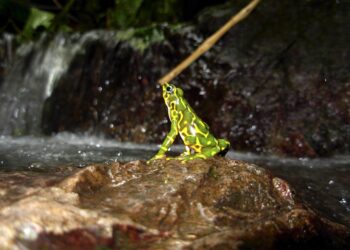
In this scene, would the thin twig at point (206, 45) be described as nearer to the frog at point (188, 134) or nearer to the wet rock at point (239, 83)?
the wet rock at point (239, 83)

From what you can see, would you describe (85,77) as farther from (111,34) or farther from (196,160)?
(196,160)

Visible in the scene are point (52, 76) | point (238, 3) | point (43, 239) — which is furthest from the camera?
point (52, 76)

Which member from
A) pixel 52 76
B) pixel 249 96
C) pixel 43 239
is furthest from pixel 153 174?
pixel 52 76

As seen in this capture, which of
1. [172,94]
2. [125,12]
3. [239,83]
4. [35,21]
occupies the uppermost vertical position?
[125,12]

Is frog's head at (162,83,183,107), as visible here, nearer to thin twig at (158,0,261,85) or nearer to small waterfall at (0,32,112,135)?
thin twig at (158,0,261,85)

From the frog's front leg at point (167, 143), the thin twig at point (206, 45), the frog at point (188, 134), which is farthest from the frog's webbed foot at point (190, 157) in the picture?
the thin twig at point (206, 45)

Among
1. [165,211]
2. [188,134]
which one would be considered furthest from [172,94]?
[165,211]

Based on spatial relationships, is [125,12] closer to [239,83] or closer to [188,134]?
[239,83]

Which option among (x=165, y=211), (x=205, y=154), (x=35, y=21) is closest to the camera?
(x=165, y=211)
